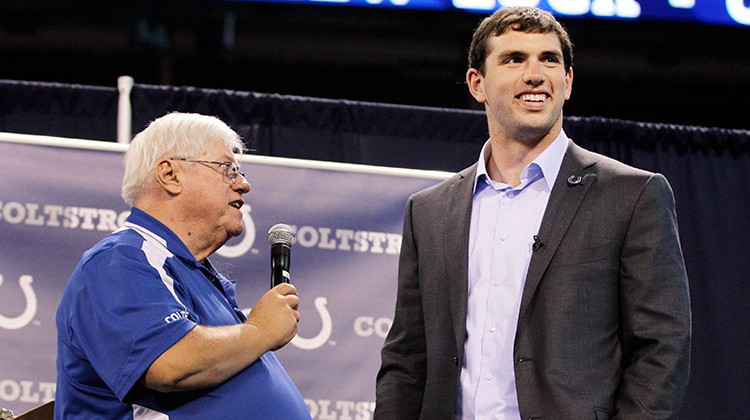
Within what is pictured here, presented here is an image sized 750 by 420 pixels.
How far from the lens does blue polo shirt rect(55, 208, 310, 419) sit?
71.3 inches

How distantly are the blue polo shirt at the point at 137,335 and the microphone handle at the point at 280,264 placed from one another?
0.15 m

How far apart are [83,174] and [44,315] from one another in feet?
1.72

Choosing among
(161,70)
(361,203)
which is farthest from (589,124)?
(161,70)

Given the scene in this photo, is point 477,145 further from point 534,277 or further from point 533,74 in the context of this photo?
point 534,277

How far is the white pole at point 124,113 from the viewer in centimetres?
373

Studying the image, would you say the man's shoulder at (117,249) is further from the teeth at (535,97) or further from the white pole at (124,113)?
the white pole at (124,113)

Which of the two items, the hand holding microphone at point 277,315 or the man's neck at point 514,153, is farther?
the man's neck at point 514,153

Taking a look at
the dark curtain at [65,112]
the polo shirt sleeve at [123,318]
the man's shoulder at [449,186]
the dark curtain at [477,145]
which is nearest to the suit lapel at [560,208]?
the man's shoulder at [449,186]

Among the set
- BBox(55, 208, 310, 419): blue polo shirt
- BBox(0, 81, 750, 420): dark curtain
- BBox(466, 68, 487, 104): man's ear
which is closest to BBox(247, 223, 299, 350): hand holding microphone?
BBox(55, 208, 310, 419): blue polo shirt

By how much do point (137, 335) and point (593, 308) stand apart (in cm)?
96

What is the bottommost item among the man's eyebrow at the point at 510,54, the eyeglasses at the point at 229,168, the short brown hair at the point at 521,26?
the eyeglasses at the point at 229,168

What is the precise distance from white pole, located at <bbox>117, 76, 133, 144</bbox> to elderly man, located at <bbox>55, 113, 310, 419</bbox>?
1.52m

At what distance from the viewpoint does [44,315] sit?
3.14 metres

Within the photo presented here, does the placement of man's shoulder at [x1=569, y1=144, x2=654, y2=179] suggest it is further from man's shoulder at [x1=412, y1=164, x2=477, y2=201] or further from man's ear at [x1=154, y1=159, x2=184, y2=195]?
man's ear at [x1=154, y1=159, x2=184, y2=195]
